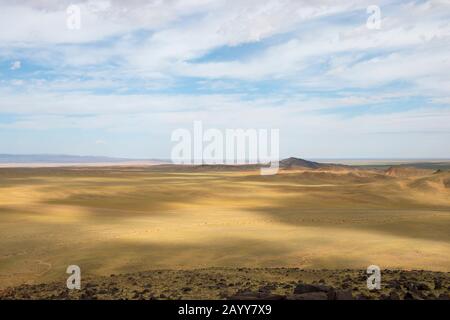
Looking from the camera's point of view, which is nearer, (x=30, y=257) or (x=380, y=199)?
(x=30, y=257)

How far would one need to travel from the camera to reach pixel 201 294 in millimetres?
8695

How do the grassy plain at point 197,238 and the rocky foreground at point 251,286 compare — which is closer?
the rocky foreground at point 251,286

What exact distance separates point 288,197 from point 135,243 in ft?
80.4

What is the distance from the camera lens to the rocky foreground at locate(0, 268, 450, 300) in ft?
26.9

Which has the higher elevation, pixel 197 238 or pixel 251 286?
pixel 251 286

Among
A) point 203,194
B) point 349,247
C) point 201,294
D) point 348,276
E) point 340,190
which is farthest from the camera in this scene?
point 340,190

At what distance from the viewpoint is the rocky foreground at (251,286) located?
8.21 metres

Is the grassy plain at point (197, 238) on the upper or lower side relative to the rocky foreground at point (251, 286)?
lower

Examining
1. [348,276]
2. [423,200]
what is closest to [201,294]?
[348,276]

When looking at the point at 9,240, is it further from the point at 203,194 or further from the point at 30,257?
the point at 203,194

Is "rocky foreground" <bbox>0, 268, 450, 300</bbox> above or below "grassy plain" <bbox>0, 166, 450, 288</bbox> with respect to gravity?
above

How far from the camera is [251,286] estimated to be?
9.54m

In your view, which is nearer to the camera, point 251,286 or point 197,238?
point 251,286

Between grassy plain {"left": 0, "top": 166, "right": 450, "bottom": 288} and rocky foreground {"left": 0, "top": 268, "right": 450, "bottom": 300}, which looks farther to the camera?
grassy plain {"left": 0, "top": 166, "right": 450, "bottom": 288}
